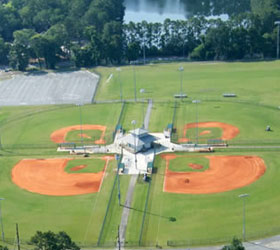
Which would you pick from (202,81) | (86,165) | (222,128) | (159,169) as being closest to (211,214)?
(159,169)

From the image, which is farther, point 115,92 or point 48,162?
point 115,92

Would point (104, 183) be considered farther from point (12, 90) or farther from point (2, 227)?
point (12, 90)

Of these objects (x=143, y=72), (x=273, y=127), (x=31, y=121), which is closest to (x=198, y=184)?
(x=273, y=127)

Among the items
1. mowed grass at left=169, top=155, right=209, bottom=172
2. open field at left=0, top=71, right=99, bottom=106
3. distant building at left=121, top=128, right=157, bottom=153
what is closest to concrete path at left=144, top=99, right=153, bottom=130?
distant building at left=121, top=128, right=157, bottom=153

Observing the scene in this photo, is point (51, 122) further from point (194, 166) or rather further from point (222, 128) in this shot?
point (194, 166)

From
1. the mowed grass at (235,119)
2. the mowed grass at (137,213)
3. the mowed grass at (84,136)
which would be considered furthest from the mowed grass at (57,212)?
the mowed grass at (235,119)

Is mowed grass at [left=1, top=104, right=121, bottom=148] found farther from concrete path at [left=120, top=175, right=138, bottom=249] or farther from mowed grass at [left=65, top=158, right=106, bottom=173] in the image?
concrete path at [left=120, top=175, right=138, bottom=249]

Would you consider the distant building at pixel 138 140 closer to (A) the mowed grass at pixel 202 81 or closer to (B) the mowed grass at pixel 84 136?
(B) the mowed grass at pixel 84 136
